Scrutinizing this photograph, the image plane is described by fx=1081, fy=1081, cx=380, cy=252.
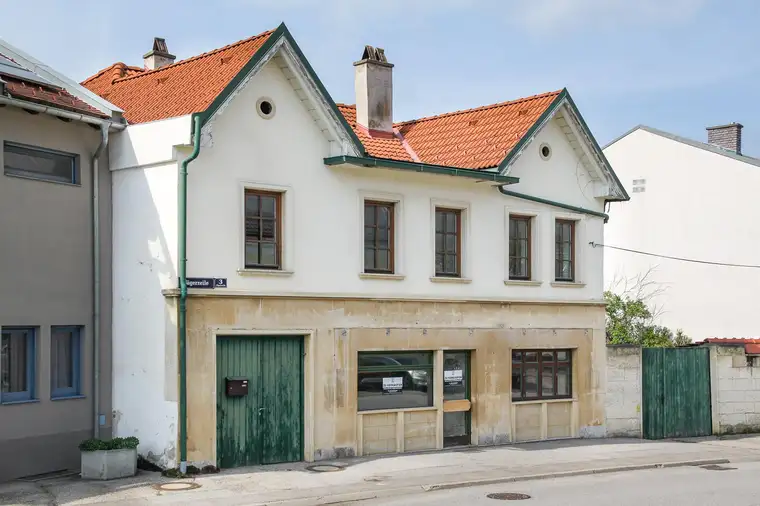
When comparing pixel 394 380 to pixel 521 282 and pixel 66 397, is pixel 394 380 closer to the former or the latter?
pixel 521 282

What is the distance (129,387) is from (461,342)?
6856 millimetres

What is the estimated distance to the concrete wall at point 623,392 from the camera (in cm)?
2436

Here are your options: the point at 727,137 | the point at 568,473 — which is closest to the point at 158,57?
the point at 568,473

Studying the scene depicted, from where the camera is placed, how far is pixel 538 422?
23031 mm

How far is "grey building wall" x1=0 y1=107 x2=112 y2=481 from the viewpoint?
1683 centimetres

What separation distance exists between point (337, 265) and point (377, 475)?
13.1 feet

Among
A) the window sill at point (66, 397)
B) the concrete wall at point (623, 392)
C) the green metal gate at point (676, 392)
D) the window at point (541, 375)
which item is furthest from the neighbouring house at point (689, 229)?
the window sill at point (66, 397)

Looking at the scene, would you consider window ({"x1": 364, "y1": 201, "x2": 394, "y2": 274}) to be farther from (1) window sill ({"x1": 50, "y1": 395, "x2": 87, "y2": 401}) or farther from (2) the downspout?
(1) window sill ({"x1": 50, "y1": 395, "x2": 87, "y2": 401})

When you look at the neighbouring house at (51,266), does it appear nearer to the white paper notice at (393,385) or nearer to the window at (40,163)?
the window at (40,163)

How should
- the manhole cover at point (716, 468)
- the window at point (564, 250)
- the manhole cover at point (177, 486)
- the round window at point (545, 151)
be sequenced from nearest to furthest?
the manhole cover at point (177, 486) < the manhole cover at point (716, 468) < the round window at point (545, 151) < the window at point (564, 250)

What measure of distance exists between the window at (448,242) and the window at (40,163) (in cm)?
724

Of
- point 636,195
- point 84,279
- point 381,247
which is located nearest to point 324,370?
point 381,247

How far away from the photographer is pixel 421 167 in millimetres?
20422

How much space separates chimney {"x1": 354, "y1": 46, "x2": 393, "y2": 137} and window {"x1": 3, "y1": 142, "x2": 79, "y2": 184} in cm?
708
